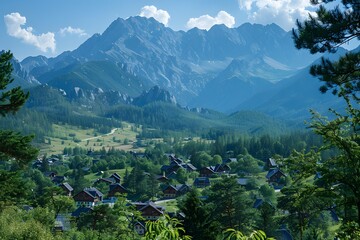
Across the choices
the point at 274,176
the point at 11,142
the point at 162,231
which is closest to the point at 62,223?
the point at 11,142

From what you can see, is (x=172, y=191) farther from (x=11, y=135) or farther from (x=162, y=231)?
(x=162, y=231)

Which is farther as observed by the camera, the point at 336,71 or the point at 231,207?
the point at 231,207

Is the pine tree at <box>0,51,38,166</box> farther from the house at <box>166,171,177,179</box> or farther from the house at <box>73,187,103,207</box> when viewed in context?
the house at <box>166,171,177,179</box>

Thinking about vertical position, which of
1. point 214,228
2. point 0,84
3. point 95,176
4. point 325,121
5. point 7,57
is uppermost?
point 7,57

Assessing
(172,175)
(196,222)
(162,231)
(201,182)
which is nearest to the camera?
(162,231)

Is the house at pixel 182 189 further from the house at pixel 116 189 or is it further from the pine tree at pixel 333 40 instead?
the pine tree at pixel 333 40

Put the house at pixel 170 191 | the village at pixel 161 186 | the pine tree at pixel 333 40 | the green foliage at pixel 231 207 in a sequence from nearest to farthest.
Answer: the pine tree at pixel 333 40
the green foliage at pixel 231 207
the village at pixel 161 186
the house at pixel 170 191

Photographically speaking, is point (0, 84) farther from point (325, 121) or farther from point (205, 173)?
point (205, 173)

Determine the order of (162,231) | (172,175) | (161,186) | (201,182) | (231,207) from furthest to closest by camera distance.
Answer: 1. (172,175)
2. (161,186)
3. (201,182)
4. (231,207)
5. (162,231)

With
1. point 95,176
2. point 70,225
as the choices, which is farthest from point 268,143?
point 70,225

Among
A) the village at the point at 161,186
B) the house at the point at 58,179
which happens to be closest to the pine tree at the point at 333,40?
the village at the point at 161,186

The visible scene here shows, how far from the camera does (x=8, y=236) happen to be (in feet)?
100

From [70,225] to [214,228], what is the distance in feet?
118

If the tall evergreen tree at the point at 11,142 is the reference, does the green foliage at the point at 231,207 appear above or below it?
below
